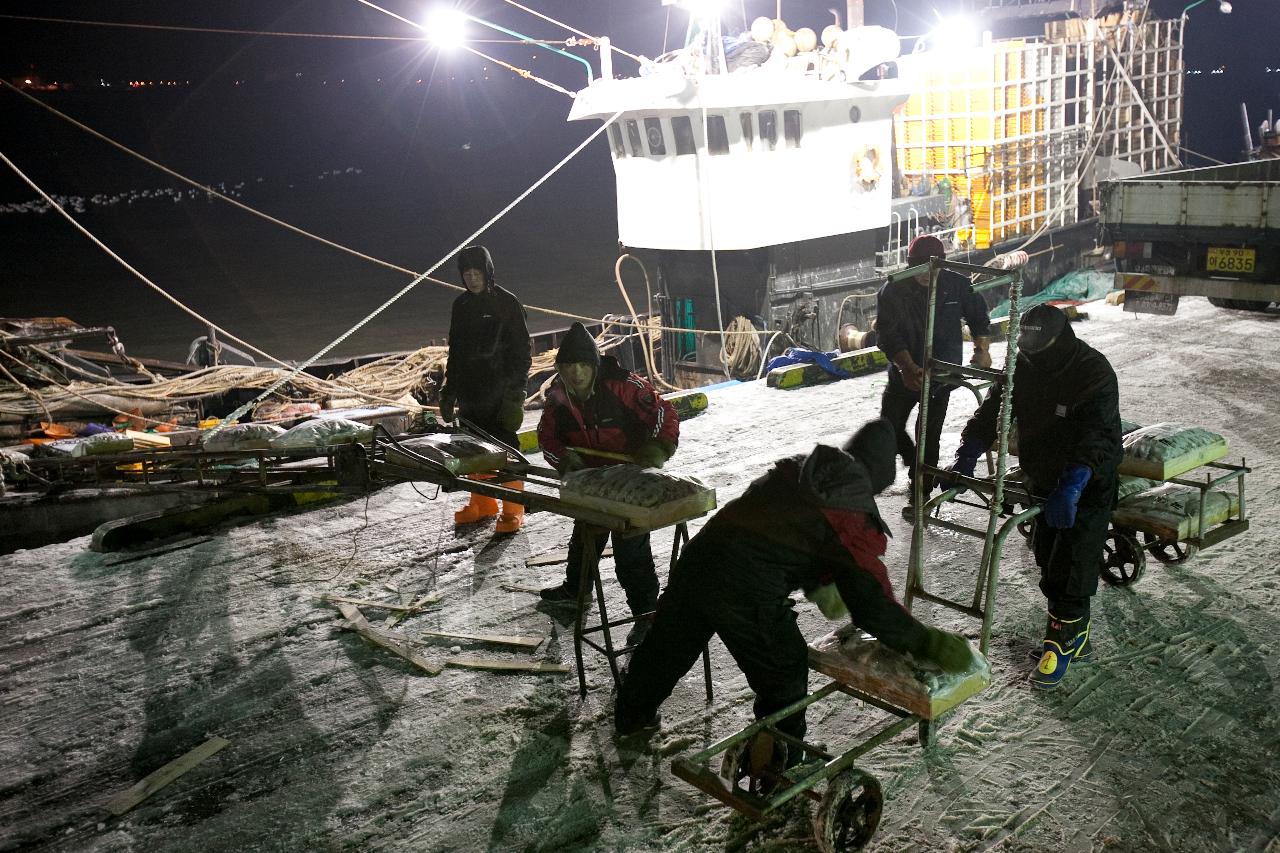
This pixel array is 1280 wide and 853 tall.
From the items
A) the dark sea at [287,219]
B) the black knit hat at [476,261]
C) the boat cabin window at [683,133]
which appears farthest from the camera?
the dark sea at [287,219]

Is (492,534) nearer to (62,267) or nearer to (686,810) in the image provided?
(686,810)

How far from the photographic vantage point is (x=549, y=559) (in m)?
6.21

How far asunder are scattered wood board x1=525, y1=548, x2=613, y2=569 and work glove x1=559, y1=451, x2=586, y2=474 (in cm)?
123

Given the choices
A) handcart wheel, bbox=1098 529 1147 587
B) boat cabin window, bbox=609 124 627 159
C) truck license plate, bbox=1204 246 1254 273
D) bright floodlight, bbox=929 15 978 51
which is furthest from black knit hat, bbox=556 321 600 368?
bright floodlight, bbox=929 15 978 51

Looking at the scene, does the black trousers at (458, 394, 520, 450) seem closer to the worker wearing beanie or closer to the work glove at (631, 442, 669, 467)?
the work glove at (631, 442, 669, 467)

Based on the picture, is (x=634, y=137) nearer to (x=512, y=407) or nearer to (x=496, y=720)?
(x=512, y=407)

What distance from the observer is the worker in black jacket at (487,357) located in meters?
6.45

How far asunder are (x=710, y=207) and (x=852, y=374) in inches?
212

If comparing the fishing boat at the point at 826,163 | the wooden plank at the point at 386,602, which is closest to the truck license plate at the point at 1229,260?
the fishing boat at the point at 826,163

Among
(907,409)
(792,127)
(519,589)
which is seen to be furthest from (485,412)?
(792,127)

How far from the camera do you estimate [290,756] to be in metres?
4.27

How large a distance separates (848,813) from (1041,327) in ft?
7.49

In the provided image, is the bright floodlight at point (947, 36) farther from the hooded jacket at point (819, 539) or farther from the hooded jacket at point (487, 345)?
the hooded jacket at point (819, 539)

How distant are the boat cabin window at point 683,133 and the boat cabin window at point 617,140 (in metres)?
1.20
